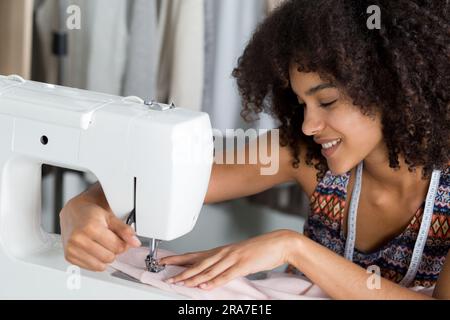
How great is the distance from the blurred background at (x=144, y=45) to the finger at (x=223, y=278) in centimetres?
136

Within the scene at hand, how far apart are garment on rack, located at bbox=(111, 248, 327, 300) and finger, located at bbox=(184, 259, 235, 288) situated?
0.6 inches

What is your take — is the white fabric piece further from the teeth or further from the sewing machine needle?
the sewing machine needle

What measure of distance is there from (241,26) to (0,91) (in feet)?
4.71

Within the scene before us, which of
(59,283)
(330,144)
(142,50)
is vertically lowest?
(59,283)

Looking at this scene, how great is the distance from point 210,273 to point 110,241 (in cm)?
18

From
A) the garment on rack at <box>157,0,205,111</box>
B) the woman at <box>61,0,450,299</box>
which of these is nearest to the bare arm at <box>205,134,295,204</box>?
the woman at <box>61,0,450,299</box>

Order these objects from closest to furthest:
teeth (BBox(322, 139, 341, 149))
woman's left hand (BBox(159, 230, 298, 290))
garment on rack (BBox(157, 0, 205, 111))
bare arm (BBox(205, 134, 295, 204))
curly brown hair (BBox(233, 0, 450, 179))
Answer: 1. woman's left hand (BBox(159, 230, 298, 290))
2. curly brown hair (BBox(233, 0, 450, 179))
3. teeth (BBox(322, 139, 341, 149))
4. bare arm (BBox(205, 134, 295, 204))
5. garment on rack (BBox(157, 0, 205, 111))

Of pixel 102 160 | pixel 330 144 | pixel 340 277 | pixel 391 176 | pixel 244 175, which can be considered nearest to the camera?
pixel 102 160

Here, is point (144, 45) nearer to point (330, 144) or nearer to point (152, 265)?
point (330, 144)

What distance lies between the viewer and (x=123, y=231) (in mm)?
1413

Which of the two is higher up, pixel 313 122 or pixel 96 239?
pixel 313 122

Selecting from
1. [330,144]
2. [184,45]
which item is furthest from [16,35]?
[330,144]

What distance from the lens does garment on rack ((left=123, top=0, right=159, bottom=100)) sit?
276 cm

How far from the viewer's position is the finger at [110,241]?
1.42 metres
